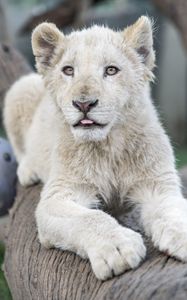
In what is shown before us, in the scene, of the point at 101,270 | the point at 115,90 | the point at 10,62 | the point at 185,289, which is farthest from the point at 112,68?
the point at 10,62

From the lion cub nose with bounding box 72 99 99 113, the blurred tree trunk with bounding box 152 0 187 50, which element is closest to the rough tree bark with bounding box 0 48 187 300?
the lion cub nose with bounding box 72 99 99 113

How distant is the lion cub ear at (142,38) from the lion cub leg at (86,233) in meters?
1.02

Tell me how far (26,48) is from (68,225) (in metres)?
13.9

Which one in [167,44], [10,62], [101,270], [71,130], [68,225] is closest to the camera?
[101,270]

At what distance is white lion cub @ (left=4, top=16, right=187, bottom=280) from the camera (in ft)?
14.0

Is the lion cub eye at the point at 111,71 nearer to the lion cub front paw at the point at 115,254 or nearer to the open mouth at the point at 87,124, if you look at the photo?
the open mouth at the point at 87,124

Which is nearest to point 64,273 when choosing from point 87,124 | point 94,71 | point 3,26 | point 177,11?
point 87,124

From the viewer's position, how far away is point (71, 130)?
4672 millimetres

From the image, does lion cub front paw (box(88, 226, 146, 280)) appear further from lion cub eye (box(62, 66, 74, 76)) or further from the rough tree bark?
lion cub eye (box(62, 66, 74, 76))

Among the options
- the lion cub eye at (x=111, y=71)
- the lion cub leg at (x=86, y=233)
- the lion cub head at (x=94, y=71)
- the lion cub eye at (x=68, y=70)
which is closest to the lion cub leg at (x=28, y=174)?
the lion cub leg at (x=86, y=233)

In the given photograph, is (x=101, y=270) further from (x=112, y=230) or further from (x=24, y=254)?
(x=24, y=254)

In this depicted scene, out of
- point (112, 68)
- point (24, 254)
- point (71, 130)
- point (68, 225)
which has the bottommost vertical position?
point (24, 254)

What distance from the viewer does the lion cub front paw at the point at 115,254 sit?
3766mm

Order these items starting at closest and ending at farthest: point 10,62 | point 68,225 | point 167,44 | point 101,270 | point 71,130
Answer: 1. point 101,270
2. point 68,225
3. point 71,130
4. point 10,62
5. point 167,44
